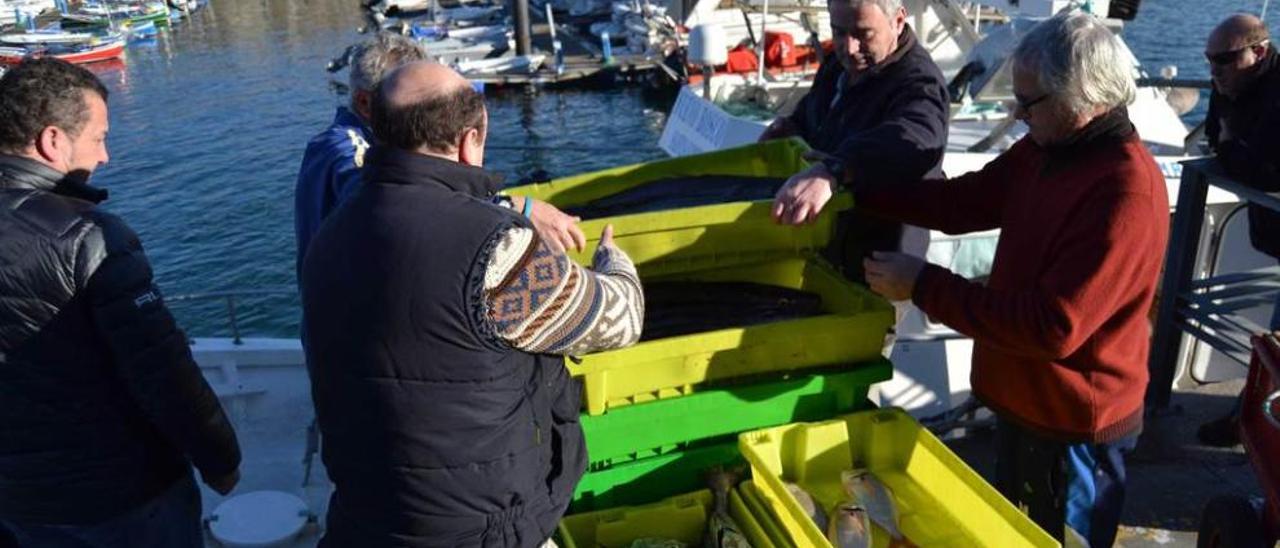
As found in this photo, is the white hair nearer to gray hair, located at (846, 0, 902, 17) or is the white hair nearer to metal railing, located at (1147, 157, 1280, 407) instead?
gray hair, located at (846, 0, 902, 17)

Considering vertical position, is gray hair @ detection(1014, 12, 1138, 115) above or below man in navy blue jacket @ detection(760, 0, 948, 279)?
above

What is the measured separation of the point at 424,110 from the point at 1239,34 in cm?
383

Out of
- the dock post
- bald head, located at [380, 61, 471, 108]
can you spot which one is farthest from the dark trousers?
the dock post

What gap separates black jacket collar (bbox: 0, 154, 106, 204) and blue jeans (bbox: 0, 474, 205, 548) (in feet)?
2.78

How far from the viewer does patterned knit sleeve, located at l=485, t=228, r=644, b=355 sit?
1.86 metres

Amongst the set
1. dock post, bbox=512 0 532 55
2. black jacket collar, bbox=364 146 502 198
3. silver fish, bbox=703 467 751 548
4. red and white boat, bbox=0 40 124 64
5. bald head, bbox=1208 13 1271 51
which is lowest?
red and white boat, bbox=0 40 124 64

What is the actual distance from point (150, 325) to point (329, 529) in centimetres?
70

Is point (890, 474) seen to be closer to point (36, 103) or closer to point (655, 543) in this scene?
point (655, 543)

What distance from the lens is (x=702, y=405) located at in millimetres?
2521

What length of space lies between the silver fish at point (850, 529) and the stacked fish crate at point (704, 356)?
0.61 ft

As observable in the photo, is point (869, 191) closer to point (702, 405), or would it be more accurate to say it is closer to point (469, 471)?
point (702, 405)

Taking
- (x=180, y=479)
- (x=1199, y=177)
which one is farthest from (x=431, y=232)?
(x=1199, y=177)

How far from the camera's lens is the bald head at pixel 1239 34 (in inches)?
165

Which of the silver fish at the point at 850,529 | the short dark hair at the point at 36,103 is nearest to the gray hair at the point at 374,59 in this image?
the short dark hair at the point at 36,103
